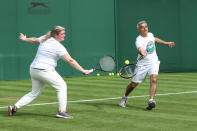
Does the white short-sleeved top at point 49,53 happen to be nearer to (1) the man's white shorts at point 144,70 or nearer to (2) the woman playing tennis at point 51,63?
(2) the woman playing tennis at point 51,63

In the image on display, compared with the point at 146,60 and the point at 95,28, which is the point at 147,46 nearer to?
the point at 146,60

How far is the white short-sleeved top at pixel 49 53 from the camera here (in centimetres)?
884

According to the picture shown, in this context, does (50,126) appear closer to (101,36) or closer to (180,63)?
(101,36)

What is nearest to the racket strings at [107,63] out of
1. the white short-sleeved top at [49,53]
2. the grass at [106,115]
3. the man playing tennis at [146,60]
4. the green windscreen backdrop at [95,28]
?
the man playing tennis at [146,60]

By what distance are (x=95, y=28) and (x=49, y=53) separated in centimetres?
1328

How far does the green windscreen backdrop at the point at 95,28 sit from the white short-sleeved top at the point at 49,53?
10.8 meters

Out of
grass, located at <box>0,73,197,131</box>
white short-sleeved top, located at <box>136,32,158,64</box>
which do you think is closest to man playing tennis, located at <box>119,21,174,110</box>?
white short-sleeved top, located at <box>136,32,158,64</box>

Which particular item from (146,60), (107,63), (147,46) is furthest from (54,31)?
(146,60)

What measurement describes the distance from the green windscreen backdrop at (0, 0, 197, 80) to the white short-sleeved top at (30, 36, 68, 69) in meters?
10.8

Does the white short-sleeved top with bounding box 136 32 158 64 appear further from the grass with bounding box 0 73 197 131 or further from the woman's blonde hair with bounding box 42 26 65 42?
the woman's blonde hair with bounding box 42 26 65 42

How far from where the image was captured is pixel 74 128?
801cm

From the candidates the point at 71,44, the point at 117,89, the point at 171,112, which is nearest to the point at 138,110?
the point at 171,112

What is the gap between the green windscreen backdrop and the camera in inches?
776

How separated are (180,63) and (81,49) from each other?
5.80 metres
